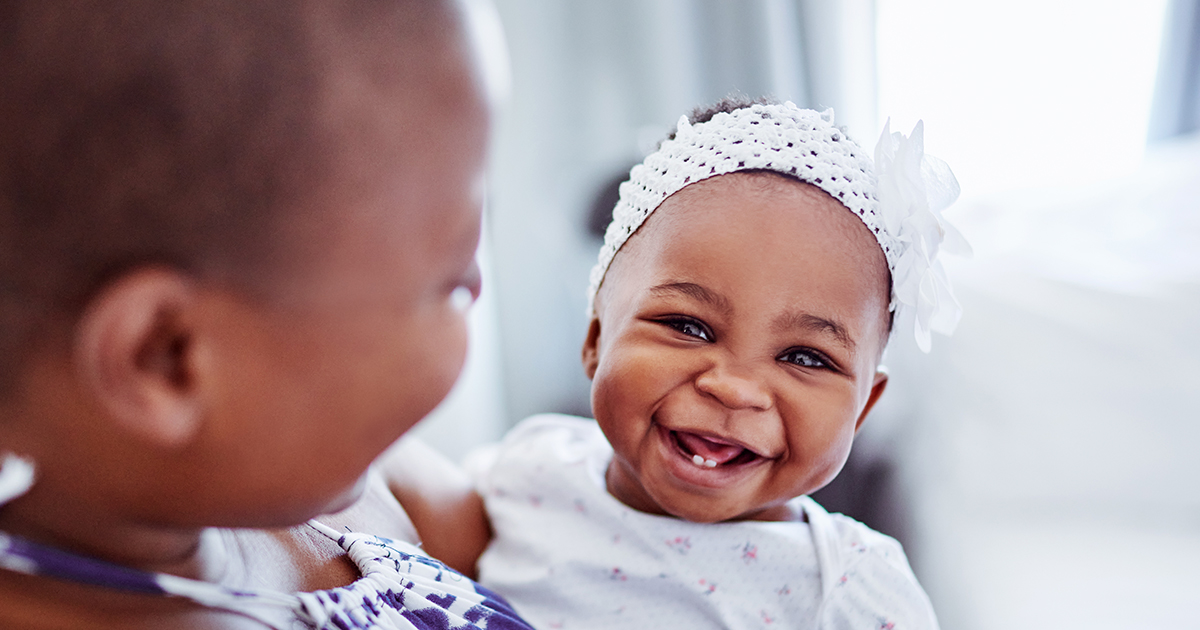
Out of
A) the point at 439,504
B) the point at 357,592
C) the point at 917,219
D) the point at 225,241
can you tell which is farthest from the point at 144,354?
the point at 917,219

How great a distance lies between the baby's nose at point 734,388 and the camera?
0.87 metres

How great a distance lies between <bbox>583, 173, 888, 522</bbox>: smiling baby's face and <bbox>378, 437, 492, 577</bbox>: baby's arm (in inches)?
11.0

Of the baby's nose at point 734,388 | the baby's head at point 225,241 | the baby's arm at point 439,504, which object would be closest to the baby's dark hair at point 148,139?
the baby's head at point 225,241

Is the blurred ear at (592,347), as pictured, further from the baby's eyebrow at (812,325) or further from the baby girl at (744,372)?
the baby's eyebrow at (812,325)

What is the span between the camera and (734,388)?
871 mm

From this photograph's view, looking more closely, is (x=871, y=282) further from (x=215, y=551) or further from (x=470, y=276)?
(x=215, y=551)

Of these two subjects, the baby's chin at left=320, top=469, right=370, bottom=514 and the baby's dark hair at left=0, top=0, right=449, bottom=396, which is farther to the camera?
the baby's chin at left=320, top=469, right=370, bottom=514

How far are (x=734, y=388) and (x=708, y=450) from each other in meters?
0.10

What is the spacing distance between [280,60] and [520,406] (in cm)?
154

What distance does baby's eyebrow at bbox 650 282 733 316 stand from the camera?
90 centimetres

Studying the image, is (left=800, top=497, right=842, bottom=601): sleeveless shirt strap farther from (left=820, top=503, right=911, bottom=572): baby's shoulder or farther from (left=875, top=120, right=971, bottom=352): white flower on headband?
(left=875, top=120, right=971, bottom=352): white flower on headband

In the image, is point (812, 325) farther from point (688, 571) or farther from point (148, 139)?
point (148, 139)

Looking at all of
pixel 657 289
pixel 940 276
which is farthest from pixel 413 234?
pixel 940 276

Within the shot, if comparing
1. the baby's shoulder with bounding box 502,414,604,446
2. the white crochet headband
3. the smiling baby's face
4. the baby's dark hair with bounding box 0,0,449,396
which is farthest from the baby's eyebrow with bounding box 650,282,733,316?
the baby's dark hair with bounding box 0,0,449,396
